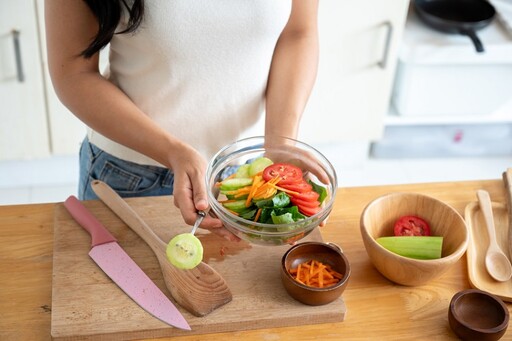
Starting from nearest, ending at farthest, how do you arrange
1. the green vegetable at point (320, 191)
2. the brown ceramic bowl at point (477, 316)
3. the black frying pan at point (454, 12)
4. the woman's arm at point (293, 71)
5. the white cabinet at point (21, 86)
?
the brown ceramic bowl at point (477, 316) → the green vegetable at point (320, 191) → the woman's arm at point (293, 71) → the white cabinet at point (21, 86) → the black frying pan at point (454, 12)

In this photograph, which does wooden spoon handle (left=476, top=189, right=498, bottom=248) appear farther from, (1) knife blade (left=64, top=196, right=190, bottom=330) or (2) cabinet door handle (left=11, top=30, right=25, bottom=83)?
(2) cabinet door handle (left=11, top=30, right=25, bottom=83)

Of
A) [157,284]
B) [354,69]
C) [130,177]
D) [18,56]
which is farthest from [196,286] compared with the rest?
[354,69]

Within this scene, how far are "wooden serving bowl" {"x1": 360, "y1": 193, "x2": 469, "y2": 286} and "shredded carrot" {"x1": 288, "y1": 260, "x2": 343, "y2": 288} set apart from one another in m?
0.08

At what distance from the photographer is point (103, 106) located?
1.18m

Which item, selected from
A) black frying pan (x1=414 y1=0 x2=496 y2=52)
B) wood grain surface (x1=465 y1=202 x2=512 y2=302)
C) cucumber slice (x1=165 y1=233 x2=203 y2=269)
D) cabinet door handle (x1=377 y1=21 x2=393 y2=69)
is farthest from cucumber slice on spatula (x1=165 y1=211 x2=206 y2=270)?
black frying pan (x1=414 y1=0 x2=496 y2=52)

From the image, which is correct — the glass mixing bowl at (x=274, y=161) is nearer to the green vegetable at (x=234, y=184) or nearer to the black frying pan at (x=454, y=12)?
the green vegetable at (x=234, y=184)

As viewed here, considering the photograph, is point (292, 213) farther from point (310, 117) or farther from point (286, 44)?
point (310, 117)

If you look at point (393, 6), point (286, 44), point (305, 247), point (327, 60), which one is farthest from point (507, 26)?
point (305, 247)

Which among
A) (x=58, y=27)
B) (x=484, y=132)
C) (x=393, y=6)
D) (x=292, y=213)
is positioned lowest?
(x=484, y=132)

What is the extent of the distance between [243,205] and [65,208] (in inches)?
14.3

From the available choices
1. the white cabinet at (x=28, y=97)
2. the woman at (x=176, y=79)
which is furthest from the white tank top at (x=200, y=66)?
the white cabinet at (x=28, y=97)

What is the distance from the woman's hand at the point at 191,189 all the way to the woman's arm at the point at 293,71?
199 mm

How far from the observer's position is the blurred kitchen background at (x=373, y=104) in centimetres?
217

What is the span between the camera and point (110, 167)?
1307 mm
